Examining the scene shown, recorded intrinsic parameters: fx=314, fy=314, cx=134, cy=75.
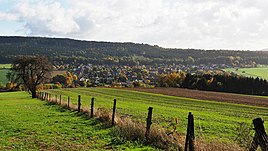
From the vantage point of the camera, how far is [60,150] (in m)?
11.8

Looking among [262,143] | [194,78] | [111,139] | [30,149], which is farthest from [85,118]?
[194,78]

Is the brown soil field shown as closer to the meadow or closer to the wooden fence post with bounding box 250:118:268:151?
the wooden fence post with bounding box 250:118:268:151

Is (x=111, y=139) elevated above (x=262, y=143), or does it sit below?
below

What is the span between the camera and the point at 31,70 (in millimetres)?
57906

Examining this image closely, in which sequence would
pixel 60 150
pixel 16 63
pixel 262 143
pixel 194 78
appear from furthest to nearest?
pixel 194 78 < pixel 16 63 < pixel 60 150 < pixel 262 143

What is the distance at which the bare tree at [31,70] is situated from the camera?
5734cm

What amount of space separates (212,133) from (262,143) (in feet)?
36.3

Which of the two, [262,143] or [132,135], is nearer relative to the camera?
[262,143]

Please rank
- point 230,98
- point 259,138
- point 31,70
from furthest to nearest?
point 230,98 → point 31,70 → point 259,138

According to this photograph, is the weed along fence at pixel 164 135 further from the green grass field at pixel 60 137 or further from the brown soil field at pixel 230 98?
the brown soil field at pixel 230 98

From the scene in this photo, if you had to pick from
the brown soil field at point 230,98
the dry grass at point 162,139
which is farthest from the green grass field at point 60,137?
the brown soil field at point 230,98

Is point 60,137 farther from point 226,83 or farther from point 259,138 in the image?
point 226,83

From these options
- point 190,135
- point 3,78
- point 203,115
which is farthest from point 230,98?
point 3,78

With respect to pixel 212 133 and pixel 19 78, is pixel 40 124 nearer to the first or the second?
pixel 212 133
